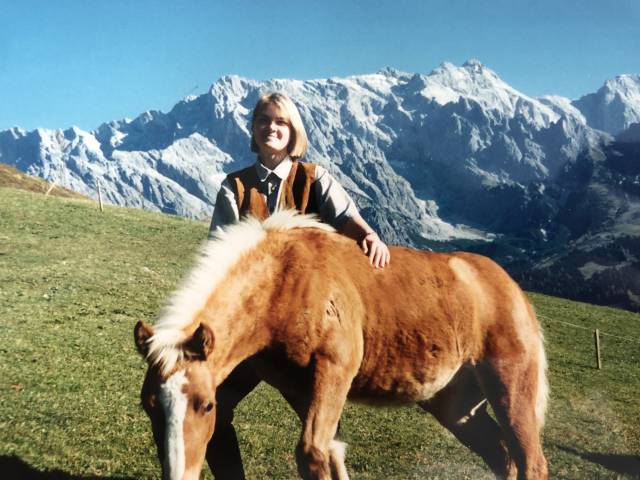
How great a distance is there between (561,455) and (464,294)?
872 cm

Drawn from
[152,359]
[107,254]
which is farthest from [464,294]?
[107,254]

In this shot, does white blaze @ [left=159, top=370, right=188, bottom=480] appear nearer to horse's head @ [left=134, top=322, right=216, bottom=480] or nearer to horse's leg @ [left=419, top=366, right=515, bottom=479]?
horse's head @ [left=134, top=322, right=216, bottom=480]

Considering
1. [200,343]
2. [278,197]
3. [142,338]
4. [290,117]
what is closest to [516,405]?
[278,197]

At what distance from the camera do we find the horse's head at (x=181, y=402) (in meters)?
4.21

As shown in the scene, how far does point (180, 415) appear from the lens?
4238mm

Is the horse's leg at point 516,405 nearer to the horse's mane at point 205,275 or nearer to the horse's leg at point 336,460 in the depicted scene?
the horse's leg at point 336,460

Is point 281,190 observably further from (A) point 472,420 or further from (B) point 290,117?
(A) point 472,420

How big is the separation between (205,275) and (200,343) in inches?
38.6

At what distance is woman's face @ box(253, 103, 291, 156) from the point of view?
626 cm

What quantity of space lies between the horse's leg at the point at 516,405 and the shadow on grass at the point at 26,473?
16.2ft

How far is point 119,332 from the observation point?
19.0m

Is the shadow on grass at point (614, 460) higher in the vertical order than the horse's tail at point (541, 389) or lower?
lower

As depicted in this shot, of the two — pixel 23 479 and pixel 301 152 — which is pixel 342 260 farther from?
pixel 23 479

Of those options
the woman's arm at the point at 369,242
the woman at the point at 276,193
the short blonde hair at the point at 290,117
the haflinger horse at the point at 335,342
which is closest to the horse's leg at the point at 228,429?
the woman at the point at 276,193
